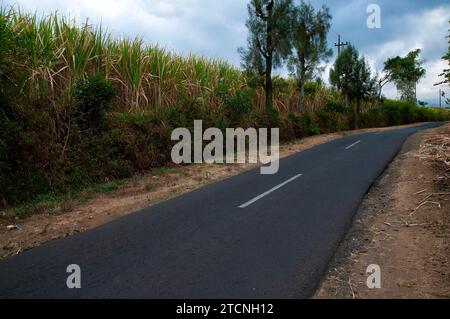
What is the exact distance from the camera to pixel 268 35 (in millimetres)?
18906

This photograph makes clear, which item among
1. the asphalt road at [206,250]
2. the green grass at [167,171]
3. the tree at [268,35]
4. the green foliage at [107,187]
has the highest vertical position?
the tree at [268,35]

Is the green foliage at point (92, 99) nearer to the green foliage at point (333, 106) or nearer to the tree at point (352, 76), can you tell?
the green foliage at point (333, 106)

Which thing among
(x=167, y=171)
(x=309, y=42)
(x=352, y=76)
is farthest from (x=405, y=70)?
(x=167, y=171)

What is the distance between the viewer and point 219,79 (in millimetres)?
17031

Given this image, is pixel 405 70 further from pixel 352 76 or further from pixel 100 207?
pixel 100 207

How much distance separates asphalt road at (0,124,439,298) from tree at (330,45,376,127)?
29.3 m

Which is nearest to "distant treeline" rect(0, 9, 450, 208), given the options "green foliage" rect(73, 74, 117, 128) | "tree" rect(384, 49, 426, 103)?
"green foliage" rect(73, 74, 117, 128)

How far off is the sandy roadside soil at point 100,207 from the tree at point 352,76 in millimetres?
27181

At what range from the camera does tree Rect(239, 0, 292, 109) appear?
737 inches

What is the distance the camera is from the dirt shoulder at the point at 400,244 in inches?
143

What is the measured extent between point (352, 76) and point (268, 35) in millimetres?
18954

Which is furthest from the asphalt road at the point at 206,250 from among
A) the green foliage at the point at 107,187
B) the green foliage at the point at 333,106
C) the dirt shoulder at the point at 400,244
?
the green foliage at the point at 333,106
